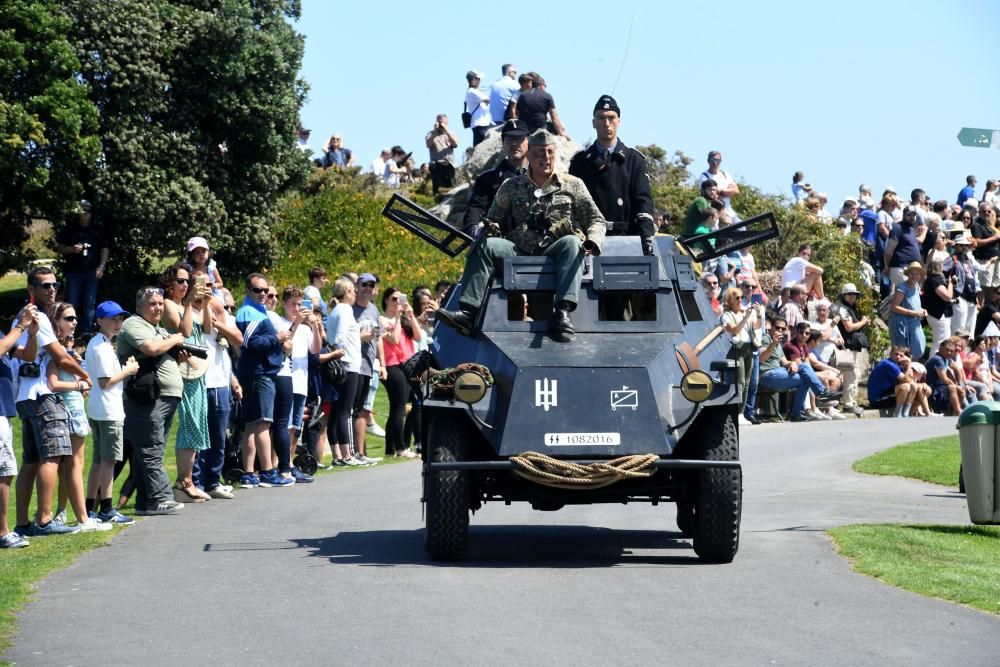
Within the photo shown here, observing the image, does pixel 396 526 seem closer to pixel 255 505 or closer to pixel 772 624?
pixel 255 505

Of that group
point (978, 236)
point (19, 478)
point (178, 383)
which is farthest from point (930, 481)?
point (978, 236)

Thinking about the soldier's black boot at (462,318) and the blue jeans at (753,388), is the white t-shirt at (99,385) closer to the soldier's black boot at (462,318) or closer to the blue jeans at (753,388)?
the soldier's black boot at (462,318)

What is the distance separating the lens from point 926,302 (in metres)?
29.6

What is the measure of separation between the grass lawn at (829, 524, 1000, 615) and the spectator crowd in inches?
67.0

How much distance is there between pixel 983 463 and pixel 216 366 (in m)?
7.10

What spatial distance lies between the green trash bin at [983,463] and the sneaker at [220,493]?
22.6ft

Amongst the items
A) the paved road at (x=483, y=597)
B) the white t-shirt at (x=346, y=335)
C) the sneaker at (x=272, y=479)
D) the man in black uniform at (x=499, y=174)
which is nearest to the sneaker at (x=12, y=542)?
the paved road at (x=483, y=597)

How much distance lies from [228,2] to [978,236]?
51.4ft

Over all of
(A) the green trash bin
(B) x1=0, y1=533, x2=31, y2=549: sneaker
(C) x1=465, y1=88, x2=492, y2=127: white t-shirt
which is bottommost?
(B) x1=0, y1=533, x2=31, y2=549: sneaker

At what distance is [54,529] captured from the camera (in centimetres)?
1325

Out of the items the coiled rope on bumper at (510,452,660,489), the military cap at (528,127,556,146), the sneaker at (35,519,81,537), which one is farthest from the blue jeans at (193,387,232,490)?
the coiled rope on bumper at (510,452,660,489)

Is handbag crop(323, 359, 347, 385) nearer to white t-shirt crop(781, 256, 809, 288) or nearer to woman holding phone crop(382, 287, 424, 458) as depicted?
woman holding phone crop(382, 287, 424, 458)

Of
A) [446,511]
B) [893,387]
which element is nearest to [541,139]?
[446,511]

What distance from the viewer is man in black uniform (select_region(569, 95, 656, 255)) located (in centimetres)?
1454
